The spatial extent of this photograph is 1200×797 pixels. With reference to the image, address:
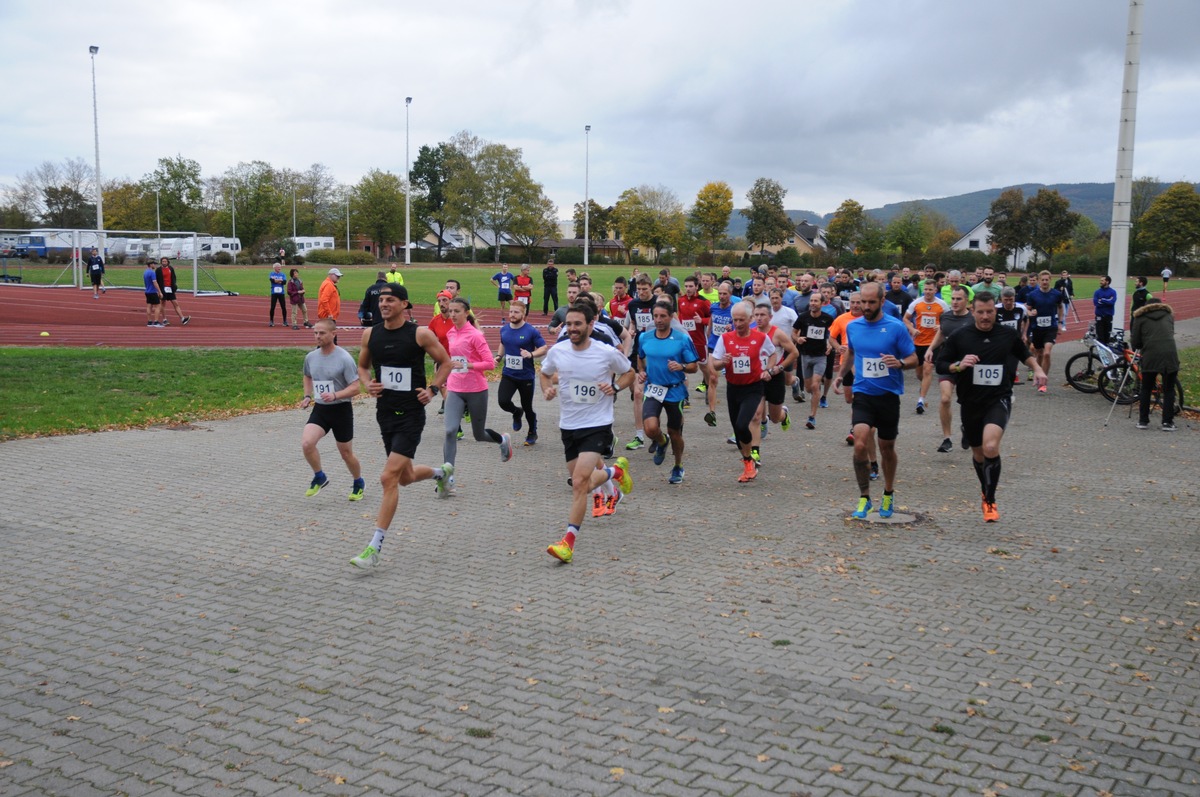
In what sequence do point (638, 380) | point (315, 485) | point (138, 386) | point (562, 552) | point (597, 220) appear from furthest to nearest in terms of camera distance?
point (597, 220)
point (138, 386)
point (638, 380)
point (315, 485)
point (562, 552)

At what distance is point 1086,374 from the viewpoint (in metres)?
18.7

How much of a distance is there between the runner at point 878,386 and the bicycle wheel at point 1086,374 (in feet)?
36.4

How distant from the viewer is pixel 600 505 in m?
9.37

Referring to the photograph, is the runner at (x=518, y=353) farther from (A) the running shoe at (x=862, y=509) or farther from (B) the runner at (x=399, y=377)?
(A) the running shoe at (x=862, y=509)

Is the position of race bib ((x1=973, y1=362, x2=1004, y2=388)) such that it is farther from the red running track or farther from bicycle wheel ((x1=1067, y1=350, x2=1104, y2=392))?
the red running track

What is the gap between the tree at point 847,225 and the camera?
11075cm

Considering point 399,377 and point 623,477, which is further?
point 623,477

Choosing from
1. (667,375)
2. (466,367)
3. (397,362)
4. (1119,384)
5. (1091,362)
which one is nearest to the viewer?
(397,362)

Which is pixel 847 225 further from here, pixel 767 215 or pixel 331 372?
pixel 331 372

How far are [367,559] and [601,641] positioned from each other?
227 cm

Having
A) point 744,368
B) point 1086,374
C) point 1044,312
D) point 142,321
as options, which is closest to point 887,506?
point 744,368

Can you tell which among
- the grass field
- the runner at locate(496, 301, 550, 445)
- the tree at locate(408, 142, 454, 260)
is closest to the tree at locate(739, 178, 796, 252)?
the tree at locate(408, 142, 454, 260)

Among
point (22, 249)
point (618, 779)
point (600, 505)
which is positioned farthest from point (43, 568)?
point (22, 249)

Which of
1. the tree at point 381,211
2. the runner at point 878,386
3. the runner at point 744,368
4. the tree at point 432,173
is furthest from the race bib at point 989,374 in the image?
the tree at point 432,173
